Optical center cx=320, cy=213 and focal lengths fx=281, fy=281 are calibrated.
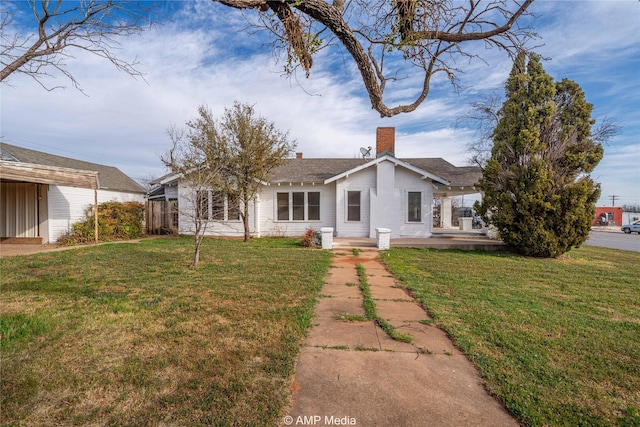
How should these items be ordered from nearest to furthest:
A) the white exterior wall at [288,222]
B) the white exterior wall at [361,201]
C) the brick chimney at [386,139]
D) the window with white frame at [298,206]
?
1. the white exterior wall at [361,201]
2. the white exterior wall at [288,222]
3. the window with white frame at [298,206]
4. the brick chimney at [386,139]

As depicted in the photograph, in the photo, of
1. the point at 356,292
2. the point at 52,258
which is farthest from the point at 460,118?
the point at 52,258

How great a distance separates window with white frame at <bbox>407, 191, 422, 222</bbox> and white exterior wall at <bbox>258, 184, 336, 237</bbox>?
12.5 feet

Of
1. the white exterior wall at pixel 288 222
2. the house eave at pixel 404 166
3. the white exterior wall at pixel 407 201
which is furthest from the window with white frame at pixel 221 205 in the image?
the white exterior wall at pixel 407 201

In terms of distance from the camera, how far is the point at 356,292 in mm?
5777

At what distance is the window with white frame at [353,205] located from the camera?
47.1 feet

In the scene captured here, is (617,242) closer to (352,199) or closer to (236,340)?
(352,199)

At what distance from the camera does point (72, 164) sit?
18.6m

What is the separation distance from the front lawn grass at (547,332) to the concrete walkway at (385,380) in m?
0.23

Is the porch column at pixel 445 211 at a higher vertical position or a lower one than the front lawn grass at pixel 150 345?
higher

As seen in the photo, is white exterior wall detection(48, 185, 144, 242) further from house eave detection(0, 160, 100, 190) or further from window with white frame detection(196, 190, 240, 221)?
window with white frame detection(196, 190, 240, 221)

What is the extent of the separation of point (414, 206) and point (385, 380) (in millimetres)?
12209

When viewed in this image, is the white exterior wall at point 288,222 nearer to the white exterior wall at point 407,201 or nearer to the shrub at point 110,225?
the white exterior wall at point 407,201

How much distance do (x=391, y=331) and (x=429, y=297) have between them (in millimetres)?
1902

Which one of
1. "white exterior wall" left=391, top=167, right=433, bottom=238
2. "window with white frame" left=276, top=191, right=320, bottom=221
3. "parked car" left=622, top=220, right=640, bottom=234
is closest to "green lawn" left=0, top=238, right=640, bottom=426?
"white exterior wall" left=391, top=167, right=433, bottom=238
